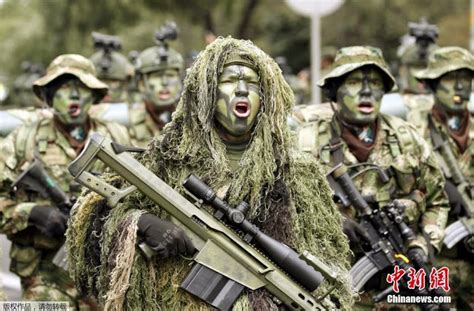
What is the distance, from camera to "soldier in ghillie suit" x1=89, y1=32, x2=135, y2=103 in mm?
13219

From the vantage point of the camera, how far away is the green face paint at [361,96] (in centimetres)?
808

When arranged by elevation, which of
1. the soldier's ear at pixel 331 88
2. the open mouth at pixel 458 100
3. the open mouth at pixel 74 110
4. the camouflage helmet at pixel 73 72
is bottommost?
the open mouth at pixel 74 110

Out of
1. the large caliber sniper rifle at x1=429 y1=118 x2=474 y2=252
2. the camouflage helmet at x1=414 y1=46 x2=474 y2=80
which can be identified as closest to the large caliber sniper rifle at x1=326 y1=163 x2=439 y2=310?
the large caliber sniper rifle at x1=429 y1=118 x2=474 y2=252

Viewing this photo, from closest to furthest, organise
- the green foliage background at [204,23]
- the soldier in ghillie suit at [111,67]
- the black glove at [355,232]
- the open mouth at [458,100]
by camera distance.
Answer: the black glove at [355,232] → the open mouth at [458,100] → the soldier in ghillie suit at [111,67] → the green foliage background at [204,23]

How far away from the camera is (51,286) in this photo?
8484mm

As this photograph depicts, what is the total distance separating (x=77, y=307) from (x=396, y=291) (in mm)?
2288

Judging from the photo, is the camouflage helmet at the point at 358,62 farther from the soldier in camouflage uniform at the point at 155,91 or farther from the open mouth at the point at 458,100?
the soldier in camouflage uniform at the point at 155,91

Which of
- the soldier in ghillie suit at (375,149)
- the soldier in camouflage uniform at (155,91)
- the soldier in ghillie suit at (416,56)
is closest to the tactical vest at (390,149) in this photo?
the soldier in ghillie suit at (375,149)

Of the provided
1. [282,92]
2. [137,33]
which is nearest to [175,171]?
[282,92]

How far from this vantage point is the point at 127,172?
222 inches

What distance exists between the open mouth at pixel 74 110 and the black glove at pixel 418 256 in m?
2.59

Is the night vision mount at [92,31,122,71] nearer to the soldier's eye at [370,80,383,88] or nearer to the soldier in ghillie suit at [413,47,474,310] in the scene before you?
the soldier in ghillie suit at [413,47,474,310]

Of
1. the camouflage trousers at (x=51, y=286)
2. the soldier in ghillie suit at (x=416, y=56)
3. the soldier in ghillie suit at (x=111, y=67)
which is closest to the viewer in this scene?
the camouflage trousers at (x=51, y=286)

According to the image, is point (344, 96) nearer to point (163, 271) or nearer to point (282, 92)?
point (282, 92)
